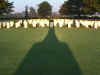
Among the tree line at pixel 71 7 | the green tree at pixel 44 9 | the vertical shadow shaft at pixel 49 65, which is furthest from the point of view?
the green tree at pixel 44 9

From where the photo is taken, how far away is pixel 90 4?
41.2m

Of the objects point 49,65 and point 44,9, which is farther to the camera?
point 44,9

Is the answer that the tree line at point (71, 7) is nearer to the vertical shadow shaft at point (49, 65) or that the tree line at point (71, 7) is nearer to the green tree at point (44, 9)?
the green tree at point (44, 9)

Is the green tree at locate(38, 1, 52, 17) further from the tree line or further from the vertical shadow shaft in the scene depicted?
the vertical shadow shaft

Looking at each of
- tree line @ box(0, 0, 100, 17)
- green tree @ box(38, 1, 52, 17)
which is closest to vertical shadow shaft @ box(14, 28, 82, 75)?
tree line @ box(0, 0, 100, 17)

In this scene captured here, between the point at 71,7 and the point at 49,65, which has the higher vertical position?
the point at 71,7

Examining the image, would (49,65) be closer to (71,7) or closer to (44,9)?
(71,7)

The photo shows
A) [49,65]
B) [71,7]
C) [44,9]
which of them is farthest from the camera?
Answer: [44,9]

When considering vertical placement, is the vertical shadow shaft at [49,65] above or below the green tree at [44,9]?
below

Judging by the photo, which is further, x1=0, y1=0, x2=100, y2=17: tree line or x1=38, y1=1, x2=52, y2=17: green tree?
x1=38, y1=1, x2=52, y2=17: green tree

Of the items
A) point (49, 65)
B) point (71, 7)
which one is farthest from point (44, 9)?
point (49, 65)

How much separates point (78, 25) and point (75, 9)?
46.6m

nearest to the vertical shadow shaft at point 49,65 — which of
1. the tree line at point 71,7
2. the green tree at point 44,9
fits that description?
the tree line at point 71,7

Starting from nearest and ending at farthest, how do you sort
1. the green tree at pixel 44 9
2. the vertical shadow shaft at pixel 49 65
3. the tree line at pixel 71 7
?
the vertical shadow shaft at pixel 49 65, the tree line at pixel 71 7, the green tree at pixel 44 9
